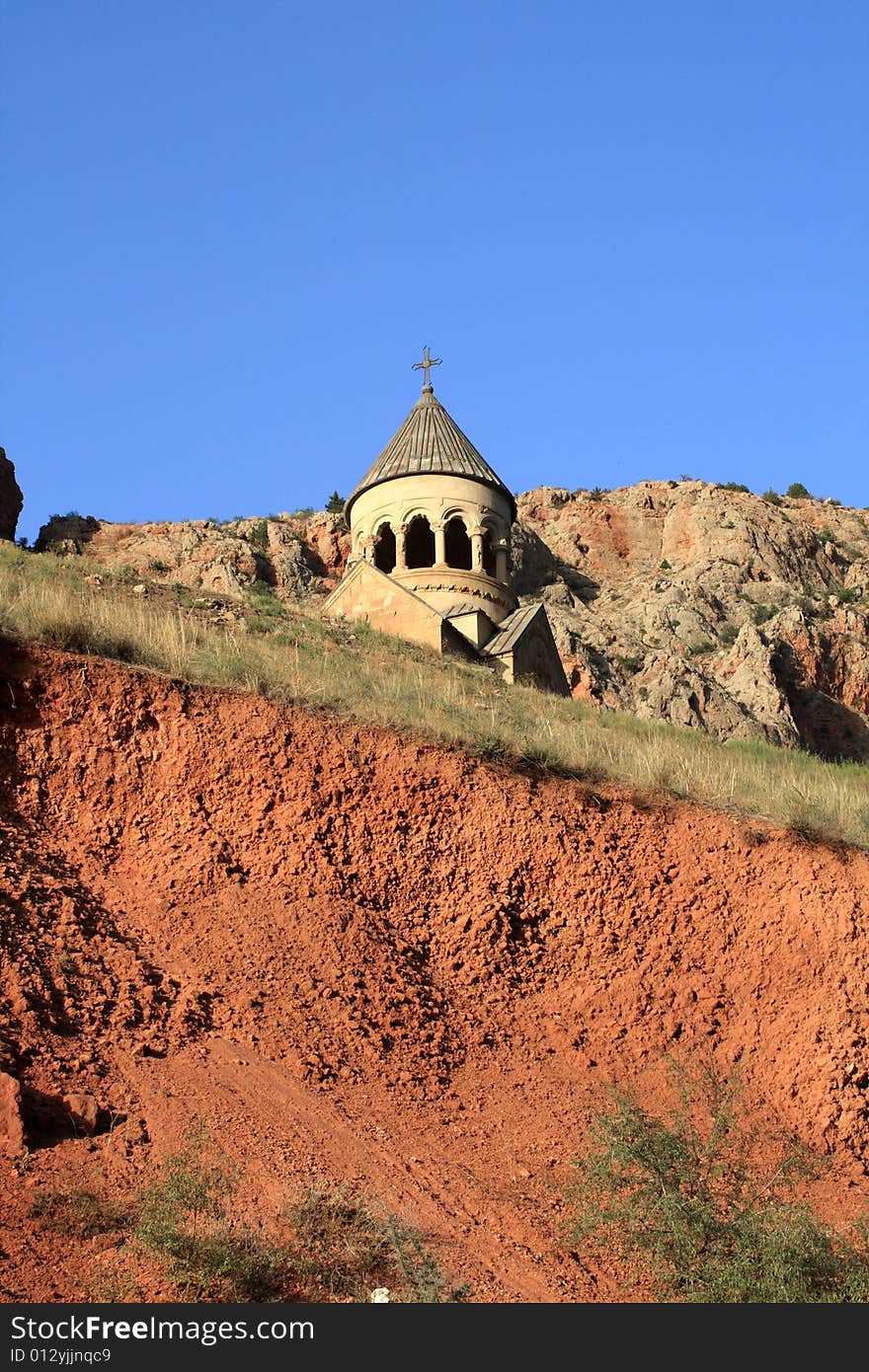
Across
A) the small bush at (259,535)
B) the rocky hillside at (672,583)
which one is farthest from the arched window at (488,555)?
the small bush at (259,535)

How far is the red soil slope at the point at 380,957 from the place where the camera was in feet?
32.2

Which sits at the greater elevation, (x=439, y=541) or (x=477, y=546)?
(x=439, y=541)

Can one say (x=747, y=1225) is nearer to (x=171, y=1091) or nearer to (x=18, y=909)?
(x=171, y=1091)

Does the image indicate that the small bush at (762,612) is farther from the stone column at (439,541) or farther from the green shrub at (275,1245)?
the green shrub at (275,1245)

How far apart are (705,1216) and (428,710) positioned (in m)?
6.36

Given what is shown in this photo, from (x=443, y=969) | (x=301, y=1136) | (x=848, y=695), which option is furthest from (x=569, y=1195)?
(x=848, y=695)

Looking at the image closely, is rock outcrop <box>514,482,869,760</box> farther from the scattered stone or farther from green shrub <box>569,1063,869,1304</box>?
the scattered stone

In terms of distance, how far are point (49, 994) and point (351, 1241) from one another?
299 cm

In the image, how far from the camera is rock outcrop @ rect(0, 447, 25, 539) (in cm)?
4181

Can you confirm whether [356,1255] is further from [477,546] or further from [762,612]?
[762,612]

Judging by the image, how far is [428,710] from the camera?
14.7m

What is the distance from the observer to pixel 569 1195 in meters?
10.2

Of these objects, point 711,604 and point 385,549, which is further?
point 711,604

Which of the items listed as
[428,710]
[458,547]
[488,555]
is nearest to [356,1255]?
[428,710]
